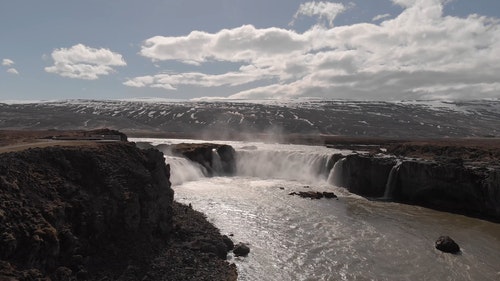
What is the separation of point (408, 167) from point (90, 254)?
37825 millimetres

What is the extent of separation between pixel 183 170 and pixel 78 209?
35146 millimetres

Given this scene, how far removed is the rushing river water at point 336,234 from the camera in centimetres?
2491

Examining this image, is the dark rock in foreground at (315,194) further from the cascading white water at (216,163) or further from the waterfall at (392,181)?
the cascading white water at (216,163)

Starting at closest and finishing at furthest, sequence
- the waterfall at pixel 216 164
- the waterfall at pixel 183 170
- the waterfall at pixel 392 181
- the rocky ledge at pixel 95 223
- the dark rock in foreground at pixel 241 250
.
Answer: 1. the rocky ledge at pixel 95 223
2. the dark rock in foreground at pixel 241 250
3. the waterfall at pixel 392 181
4. the waterfall at pixel 183 170
5. the waterfall at pixel 216 164

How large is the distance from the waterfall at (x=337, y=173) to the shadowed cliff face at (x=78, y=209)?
3122cm

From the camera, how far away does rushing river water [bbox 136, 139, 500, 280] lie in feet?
81.7

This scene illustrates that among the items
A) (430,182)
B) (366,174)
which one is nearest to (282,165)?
(366,174)

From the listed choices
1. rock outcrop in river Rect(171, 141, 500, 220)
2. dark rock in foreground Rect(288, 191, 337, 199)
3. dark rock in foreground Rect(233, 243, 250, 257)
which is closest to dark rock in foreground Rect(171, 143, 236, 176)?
rock outcrop in river Rect(171, 141, 500, 220)

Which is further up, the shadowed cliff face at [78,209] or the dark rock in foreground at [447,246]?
the shadowed cliff face at [78,209]

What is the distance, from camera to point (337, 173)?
5603 centimetres

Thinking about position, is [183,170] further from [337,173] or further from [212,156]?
[337,173]

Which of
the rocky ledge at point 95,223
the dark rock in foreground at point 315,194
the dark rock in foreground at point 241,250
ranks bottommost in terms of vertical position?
the dark rock in foreground at point 315,194

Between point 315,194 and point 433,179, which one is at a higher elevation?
point 433,179

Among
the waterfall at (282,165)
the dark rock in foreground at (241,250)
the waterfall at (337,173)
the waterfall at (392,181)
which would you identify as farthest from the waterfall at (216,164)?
the dark rock in foreground at (241,250)
